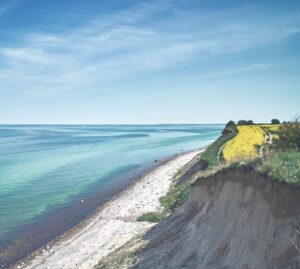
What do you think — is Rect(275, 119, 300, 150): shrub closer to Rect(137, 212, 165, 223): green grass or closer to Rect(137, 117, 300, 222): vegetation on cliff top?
Rect(137, 117, 300, 222): vegetation on cliff top

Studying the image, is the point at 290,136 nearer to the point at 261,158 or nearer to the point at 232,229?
the point at 261,158

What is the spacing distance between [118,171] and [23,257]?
→ 37.9m

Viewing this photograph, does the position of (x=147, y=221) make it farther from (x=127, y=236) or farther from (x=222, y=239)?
(x=222, y=239)

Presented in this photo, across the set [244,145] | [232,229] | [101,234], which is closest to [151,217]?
[101,234]

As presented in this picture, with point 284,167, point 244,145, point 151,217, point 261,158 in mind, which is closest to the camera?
point 284,167

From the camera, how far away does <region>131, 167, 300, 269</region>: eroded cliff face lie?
1280 centimetres

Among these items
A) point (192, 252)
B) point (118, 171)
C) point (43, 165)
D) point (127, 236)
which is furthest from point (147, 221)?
point (43, 165)

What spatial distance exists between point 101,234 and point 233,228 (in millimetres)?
16452

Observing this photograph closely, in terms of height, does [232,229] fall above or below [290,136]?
below

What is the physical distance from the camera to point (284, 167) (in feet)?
47.5

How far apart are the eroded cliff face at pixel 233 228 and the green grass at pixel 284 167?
0.30 metres

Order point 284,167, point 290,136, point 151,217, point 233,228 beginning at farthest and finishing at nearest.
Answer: point 151,217 → point 290,136 → point 233,228 → point 284,167

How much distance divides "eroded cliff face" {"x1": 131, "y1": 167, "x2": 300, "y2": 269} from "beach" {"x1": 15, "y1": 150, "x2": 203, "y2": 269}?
19.3 ft

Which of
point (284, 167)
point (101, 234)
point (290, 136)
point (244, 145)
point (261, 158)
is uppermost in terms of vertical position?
point (290, 136)
